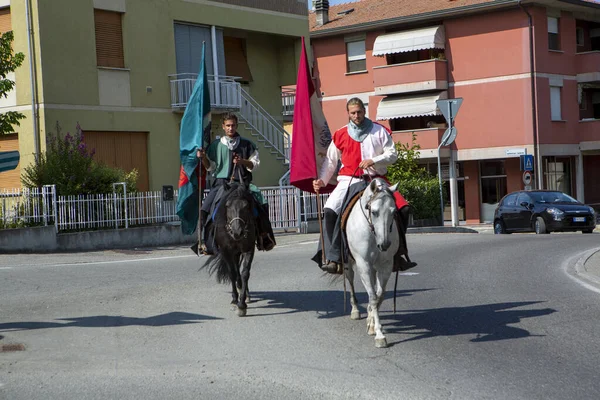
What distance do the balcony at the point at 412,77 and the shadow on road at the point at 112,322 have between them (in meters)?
38.2

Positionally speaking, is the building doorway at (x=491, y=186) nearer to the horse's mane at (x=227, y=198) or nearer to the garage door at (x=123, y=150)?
the garage door at (x=123, y=150)

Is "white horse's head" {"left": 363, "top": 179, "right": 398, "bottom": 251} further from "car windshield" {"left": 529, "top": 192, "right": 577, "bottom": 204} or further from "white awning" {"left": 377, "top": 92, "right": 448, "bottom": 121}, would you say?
"white awning" {"left": 377, "top": 92, "right": 448, "bottom": 121}

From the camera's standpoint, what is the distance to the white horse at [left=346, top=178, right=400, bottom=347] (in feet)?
27.2

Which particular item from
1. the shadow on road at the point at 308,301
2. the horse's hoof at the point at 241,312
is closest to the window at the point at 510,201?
the shadow on road at the point at 308,301

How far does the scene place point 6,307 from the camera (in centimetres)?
1156

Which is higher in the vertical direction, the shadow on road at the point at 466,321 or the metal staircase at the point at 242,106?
the metal staircase at the point at 242,106

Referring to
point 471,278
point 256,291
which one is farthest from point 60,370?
point 471,278

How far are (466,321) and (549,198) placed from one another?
71.6 feet

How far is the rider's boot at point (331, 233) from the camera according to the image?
938 centimetres

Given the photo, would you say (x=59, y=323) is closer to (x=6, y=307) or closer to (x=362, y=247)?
(x=6, y=307)

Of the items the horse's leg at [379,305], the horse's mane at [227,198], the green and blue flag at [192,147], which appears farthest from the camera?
the green and blue flag at [192,147]

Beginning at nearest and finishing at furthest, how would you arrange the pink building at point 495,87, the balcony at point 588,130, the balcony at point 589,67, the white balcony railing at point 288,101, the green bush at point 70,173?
1. the green bush at point 70,173
2. the pink building at point 495,87
3. the balcony at point 588,130
4. the balcony at point 589,67
5. the white balcony railing at point 288,101

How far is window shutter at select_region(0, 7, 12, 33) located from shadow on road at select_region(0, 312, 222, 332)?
18.8 m

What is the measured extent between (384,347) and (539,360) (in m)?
1.45
